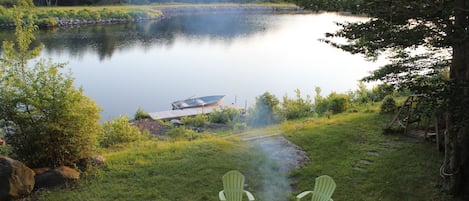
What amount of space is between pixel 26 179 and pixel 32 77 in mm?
1381

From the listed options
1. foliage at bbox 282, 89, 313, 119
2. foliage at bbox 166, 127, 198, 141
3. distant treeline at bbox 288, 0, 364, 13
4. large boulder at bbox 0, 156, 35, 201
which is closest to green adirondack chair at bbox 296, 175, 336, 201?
distant treeline at bbox 288, 0, 364, 13

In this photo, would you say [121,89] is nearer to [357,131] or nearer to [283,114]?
[283,114]

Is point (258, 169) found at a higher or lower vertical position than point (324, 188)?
lower

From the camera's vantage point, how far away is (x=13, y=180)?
4.60 m

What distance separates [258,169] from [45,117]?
2.74 metres

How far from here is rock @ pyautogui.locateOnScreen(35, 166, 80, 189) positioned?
16.3ft

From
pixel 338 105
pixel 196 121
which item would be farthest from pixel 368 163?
pixel 196 121

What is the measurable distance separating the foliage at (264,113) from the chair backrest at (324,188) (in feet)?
19.8

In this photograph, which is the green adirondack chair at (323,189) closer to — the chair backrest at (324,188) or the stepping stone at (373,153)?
the chair backrest at (324,188)

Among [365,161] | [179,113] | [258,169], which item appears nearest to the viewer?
[258,169]

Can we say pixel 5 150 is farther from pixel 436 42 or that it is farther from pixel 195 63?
pixel 195 63

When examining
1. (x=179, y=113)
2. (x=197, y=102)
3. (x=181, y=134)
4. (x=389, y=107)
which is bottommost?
(x=179, y=113)

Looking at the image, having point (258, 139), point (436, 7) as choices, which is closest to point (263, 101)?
point (258, 139)

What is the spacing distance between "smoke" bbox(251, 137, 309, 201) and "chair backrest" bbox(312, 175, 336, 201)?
0.68 metres
